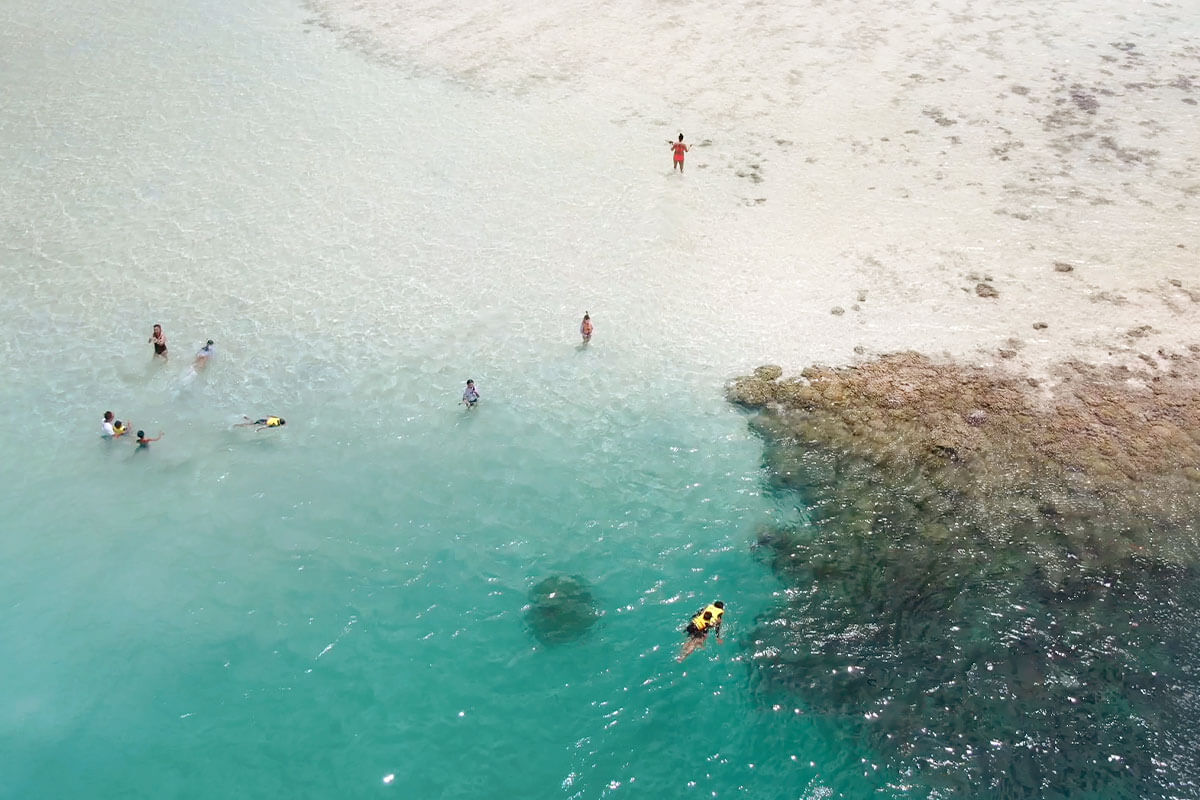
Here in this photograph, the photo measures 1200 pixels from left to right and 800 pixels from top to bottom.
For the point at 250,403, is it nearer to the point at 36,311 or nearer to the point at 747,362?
the point at 36,311

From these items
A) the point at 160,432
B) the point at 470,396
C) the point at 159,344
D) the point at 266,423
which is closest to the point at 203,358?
the point at 159,344

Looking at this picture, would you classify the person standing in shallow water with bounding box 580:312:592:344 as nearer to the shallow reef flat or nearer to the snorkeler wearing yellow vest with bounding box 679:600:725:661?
the shallow reef flat

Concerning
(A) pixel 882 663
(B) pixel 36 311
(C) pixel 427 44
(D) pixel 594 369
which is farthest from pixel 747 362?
(C) pixel 427 44

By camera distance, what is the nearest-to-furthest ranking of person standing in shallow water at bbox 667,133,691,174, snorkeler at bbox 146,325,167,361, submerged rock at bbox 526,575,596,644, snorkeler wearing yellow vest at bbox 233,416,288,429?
submerged rock at bbox 526,575,596,644, snorkeler wearing yellow vest at bbox 233,416,288,429, snorkeler at bbox 146,325,167,361, person standing in shallow water at bbox 667,133,691,174

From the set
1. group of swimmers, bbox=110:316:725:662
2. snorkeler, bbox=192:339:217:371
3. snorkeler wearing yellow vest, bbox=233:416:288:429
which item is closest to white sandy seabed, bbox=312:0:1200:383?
group of swimmers, bbox=110:316:725:662

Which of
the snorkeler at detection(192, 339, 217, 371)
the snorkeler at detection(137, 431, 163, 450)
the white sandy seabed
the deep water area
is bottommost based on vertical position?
the deep water area

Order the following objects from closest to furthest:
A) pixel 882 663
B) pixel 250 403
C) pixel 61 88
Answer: pixel 882 663, pixel 250 403, pixel 61 88
